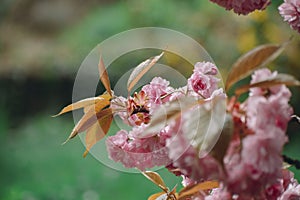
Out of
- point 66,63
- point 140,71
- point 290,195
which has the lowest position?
point 290,195

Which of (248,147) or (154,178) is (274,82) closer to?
(248,147)

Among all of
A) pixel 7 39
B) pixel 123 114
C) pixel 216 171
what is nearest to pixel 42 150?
pixel 7 39

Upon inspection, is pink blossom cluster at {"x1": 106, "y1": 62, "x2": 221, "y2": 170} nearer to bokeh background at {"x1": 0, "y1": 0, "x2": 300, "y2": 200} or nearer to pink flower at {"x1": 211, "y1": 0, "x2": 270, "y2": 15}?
pink flower at {"x1": 211, "y1": 0, "x2": 270, "y2": 15}

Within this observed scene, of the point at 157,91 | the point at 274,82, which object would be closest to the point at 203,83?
the point at 157,91

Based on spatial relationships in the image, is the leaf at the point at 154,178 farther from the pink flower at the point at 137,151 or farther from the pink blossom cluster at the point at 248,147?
the pink blossom cluster at the point at 248,147

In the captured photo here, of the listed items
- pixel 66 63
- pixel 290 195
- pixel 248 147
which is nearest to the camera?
pixel 248 147

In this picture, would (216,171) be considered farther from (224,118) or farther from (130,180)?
(130,180)

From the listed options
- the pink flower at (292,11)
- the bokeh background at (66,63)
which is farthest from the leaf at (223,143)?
the bokeh background at (66,63)
